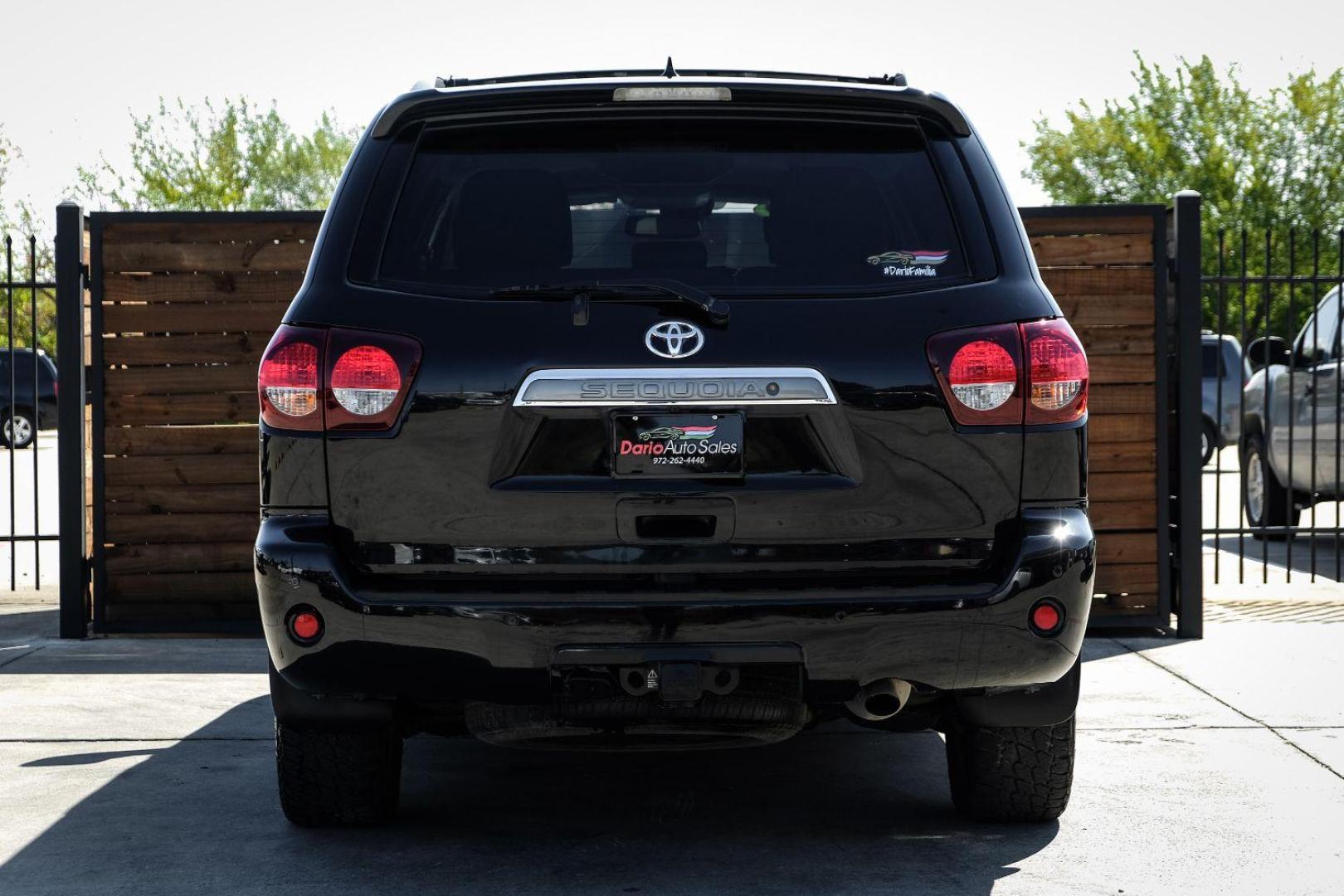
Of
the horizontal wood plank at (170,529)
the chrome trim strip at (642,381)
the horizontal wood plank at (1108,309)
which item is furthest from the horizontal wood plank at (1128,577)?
the chrome trim strip at (642,381)

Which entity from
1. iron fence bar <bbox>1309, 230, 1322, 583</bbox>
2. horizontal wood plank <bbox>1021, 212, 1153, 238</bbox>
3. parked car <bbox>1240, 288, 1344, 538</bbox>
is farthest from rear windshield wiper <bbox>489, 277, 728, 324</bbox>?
parked car <bbox>1240, 288, 1344, 538</bbox>

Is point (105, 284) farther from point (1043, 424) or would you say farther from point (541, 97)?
point (1043, 424)

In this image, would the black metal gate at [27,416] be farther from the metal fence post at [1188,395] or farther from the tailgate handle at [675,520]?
the metal fence post at [1188,395]

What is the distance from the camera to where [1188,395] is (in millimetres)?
7875

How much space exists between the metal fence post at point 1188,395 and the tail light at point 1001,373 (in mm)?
4232

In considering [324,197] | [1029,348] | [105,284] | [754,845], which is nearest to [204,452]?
[105,284]

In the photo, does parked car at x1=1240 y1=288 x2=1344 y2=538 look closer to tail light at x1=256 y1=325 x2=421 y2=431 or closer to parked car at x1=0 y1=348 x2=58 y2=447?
tail light at x1=256 y1=325 x2=421 y2=431

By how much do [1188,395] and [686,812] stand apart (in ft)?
13.4

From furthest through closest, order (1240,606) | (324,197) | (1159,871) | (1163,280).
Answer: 1. (324,197)
2. (1240,606)
3. (1163,280)
4. (1159,871)

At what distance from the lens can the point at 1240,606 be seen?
9.16 m

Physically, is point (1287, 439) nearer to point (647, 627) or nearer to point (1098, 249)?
point (1098, 249)

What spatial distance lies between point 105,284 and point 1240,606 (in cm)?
622

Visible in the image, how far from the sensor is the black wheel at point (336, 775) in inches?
172

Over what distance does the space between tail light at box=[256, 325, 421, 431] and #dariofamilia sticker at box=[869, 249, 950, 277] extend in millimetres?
1103
